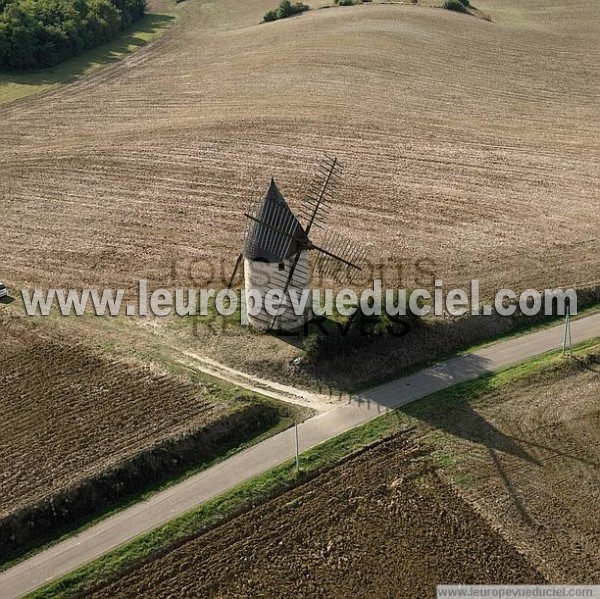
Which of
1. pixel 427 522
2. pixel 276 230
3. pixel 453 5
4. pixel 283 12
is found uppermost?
pixel 453 5

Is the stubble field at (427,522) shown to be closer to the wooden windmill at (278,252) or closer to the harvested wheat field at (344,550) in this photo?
the harvested wheat field at (344,550)

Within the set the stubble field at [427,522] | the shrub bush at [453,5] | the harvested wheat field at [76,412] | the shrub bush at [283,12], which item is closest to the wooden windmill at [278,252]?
the harvested wheat field at [76,412]

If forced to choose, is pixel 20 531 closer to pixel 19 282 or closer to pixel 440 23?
pixel 19 282

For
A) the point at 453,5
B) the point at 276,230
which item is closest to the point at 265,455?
the point at 276,230

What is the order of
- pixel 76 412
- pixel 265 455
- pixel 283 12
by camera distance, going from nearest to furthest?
pixel 265 455
pixel 76 412
pixel 283 12

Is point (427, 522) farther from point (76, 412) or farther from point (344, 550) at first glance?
point (76, 412)

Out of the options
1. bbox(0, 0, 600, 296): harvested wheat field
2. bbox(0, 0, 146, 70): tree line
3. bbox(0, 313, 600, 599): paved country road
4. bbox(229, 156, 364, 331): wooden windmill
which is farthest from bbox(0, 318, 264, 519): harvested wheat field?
bbox(0, 0, 146, 70): tree line

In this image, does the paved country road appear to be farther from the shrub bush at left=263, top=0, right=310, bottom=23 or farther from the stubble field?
the shrub bush at left=263, top=0, right=310, bottom=23
